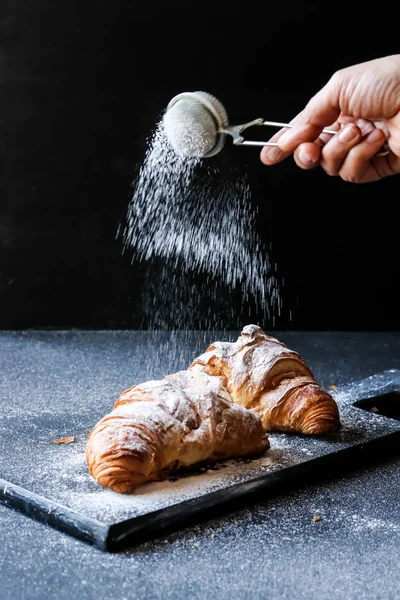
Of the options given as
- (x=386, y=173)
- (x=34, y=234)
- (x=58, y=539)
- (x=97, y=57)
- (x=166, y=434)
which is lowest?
(x=58, y=539)

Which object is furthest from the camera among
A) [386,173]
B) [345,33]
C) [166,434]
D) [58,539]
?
[345,33]

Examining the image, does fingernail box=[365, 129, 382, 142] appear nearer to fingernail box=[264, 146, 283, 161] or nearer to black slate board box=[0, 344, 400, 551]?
fingernail box=[264, 146, 283, 161]

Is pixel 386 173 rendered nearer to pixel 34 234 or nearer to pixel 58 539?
pixel 58 539

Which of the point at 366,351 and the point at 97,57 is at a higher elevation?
the point at 97,57

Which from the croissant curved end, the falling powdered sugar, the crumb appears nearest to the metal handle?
the croissant curved end

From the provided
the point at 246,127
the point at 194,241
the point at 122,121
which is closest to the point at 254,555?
the point at 246,127

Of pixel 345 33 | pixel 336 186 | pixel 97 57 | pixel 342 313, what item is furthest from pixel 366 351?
pixel 97 57

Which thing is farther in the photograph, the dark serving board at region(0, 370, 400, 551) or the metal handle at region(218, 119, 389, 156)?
the metal handle at region(218, 119, 389, 156)
